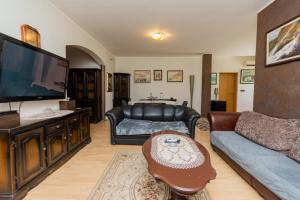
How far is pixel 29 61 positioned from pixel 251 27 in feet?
14.1

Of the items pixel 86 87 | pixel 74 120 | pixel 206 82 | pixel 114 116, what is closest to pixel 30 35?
pixel 74 120

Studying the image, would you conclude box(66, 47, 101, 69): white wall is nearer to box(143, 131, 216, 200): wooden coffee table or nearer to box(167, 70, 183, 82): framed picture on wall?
box(167, 70, 183, 82): framed picture on wall

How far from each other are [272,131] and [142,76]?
5703mm

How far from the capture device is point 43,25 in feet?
9.10

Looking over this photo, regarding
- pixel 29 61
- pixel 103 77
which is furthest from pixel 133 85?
pixel 29 61

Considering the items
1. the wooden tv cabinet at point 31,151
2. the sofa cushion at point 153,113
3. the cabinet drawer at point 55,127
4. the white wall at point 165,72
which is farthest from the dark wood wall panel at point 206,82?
the cabinet drawer at point 55,127

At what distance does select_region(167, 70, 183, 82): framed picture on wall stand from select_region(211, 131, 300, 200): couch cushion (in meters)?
4.89

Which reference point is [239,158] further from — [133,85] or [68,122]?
[133,85]

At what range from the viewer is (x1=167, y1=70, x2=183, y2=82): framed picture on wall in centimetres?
740

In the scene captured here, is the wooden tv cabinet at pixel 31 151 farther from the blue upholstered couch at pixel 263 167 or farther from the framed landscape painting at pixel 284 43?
the framed landscape painting at pixel 284 43

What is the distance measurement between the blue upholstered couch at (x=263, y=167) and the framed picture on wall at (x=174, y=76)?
15.3 feet

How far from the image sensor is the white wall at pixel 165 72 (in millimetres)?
7348

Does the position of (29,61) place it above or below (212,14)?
below

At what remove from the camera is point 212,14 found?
11.0 ft
